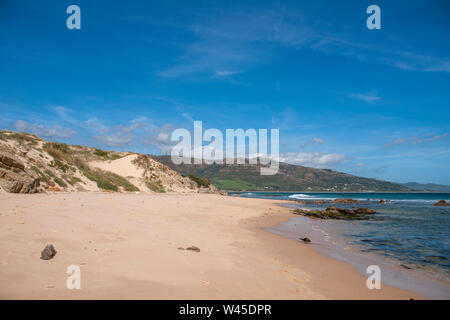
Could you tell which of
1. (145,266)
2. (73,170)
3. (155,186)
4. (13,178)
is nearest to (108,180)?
(73,170)

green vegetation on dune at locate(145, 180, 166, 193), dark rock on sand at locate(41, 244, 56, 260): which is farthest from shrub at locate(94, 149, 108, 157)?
dark rock on sand at locate(41, 244, 56, 260)

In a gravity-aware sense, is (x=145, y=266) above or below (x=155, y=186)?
below

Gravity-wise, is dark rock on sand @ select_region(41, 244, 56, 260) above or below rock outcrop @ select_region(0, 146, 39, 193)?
below

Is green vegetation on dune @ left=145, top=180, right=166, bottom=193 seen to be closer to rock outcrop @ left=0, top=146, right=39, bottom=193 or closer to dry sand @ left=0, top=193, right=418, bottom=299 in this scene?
rock outcrop @ left=0, top=146, right=39, bottom=193

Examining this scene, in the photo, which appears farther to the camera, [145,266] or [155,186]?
[155,186]

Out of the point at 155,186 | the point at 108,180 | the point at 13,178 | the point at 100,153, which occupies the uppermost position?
the point at 100,153

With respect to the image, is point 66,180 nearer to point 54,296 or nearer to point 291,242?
point 291,242

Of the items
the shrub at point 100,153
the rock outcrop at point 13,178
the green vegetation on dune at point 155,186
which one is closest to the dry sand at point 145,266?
the rock outcrop at point 13,178

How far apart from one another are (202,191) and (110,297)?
5025 centimetres

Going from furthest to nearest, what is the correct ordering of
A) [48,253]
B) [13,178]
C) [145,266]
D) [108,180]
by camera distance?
[108,180] < [13,178] < [145,266] < [48,253]

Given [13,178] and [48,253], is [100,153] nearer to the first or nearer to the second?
[13,178]
